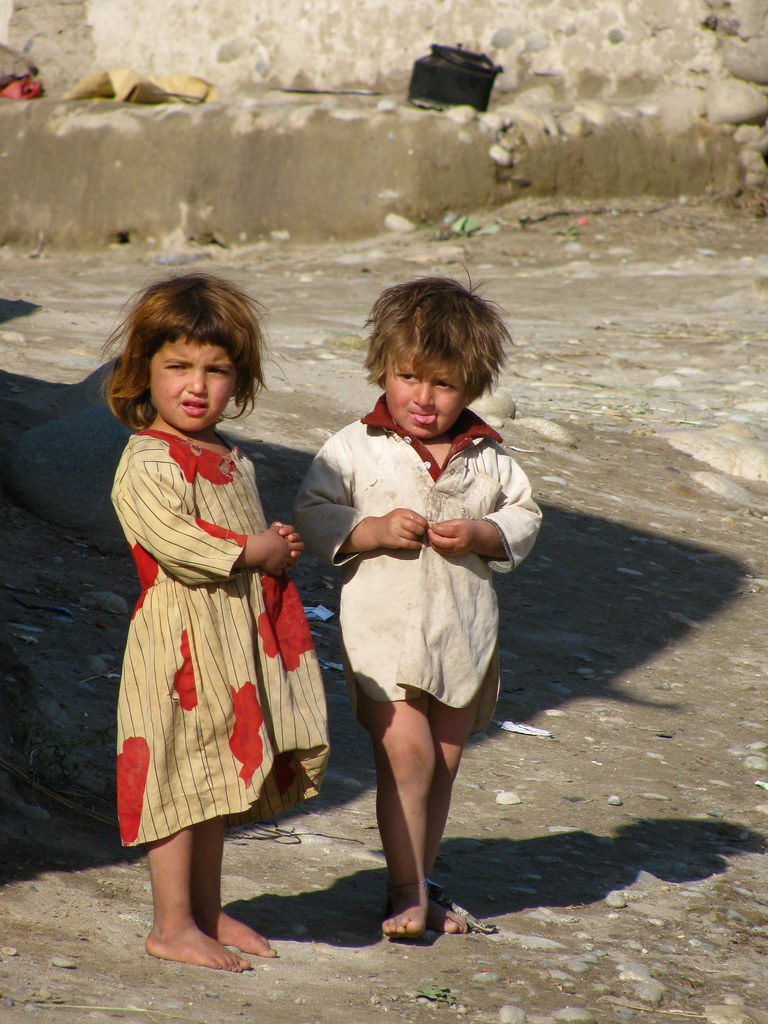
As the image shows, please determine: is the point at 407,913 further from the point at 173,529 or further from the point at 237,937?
the point at 173,529

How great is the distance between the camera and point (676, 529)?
513cm

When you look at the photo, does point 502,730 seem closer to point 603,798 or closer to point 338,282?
point 603,798

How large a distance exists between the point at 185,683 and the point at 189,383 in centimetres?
52

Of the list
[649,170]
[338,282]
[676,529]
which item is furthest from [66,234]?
[676,529]

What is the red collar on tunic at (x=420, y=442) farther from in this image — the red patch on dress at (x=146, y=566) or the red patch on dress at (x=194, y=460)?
the red patch on dress at (x=146, y=566)

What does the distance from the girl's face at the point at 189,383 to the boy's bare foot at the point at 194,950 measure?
0.88 metres

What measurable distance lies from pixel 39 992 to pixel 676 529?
156 inches

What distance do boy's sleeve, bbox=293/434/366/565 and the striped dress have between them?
0.20 metres

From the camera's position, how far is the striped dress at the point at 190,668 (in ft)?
6.17

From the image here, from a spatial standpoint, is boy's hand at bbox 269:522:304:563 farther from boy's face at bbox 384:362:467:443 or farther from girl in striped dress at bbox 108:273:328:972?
boy's face at bbox 384:362:467:443

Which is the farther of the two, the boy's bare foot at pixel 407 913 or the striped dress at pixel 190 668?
the boy's bare foot at pixel 407 913

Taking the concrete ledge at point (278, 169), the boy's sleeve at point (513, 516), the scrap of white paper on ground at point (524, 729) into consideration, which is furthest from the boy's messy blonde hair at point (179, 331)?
the concrete ledge at point (278, 169)

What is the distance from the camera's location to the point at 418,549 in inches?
83.7

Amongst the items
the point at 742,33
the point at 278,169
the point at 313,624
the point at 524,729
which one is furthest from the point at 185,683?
the point at 742,33
